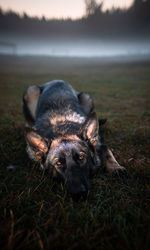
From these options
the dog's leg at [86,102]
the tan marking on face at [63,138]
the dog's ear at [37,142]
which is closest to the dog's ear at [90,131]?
A: the tan marking on face at [63,138]

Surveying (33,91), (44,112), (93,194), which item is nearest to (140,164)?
(93,194)

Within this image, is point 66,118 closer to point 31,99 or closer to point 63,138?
point 63,138

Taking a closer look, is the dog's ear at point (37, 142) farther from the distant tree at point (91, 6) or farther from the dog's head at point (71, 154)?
the distant tree at point (91, 6)

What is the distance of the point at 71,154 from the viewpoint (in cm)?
216

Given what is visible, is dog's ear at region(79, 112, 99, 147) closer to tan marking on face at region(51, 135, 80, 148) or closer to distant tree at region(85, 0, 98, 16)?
tan marking on face at region(51, 135, 80, 148)

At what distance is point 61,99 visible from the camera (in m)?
3.93

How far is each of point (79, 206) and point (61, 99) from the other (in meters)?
2.86

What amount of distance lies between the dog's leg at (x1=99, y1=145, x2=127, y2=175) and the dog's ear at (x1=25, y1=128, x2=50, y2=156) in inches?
44.7

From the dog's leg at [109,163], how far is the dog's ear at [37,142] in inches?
44.7

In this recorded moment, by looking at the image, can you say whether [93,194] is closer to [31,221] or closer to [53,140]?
[31,221]

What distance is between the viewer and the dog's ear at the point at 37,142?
2.43 meters

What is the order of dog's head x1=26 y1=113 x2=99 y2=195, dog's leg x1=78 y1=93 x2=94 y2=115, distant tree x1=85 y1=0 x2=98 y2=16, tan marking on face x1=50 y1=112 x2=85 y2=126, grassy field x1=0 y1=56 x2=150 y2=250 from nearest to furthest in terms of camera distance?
grassy field x1=0 y1=56 x2=150 y2=250, dog's head x1=26 y1=113 x2=99 y2=195, tan marking on face x1=50 y1=112 x2=85 y2=126, dog's leg x1=78 y1=93 x2=94 y2=115, distant tree x1=85 y1=0 x2=98 y2=16

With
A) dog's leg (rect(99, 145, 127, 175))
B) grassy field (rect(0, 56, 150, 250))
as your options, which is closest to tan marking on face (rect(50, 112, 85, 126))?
dog's leg (rect(99, 145, 127, 175))

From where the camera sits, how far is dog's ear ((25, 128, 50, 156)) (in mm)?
2430
